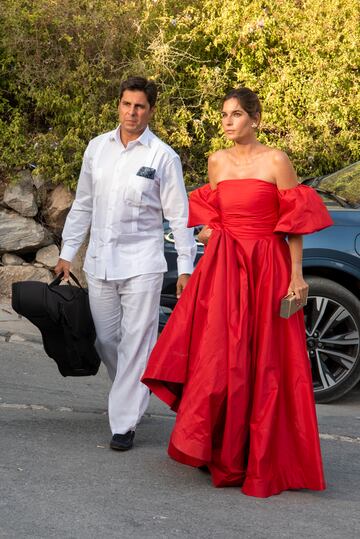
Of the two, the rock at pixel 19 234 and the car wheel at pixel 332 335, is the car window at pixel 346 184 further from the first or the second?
the rock at pixel 19 234

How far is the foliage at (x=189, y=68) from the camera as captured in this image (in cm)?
1035

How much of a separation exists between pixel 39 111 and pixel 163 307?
3.64m

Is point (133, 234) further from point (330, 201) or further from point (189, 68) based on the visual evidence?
point (189, 68)

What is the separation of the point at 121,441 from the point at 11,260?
4.43 m

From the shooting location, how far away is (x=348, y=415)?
7.20 metres

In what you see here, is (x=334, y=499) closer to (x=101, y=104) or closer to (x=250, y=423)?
(x=250, y=423)

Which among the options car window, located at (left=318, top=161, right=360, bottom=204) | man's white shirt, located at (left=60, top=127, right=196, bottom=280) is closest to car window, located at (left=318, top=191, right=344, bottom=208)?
car window, located at (left=318, top=161, right=360, bottom=204)

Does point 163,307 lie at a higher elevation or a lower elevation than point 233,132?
lower

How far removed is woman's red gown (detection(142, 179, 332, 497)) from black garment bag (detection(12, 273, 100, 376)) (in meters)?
0.55

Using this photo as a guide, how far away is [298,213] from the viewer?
204 inches

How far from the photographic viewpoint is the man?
18.6 feet

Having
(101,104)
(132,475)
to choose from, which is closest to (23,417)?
(132,475)

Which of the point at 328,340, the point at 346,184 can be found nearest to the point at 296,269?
the point at 328,340

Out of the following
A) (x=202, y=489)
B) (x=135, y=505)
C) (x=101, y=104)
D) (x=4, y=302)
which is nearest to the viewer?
(x=135, y=505)
